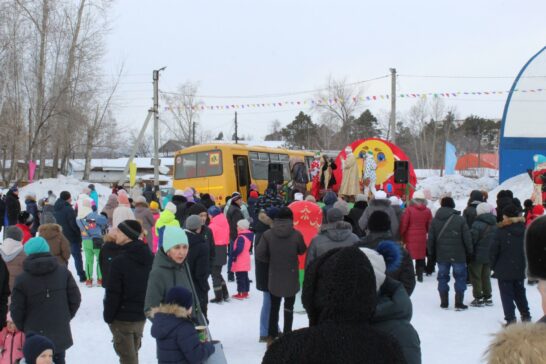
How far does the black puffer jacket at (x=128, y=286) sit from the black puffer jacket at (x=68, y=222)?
6.32 meters

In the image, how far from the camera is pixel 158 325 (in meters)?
3.99

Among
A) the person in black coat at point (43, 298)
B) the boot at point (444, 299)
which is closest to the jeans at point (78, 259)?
the person in black coat at point (43, 298)

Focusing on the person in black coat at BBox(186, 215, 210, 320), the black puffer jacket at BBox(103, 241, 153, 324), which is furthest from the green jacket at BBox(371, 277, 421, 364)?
the person in black coat at BBox(186, 215, 210, 320)

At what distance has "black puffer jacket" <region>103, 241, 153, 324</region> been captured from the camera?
194 inches

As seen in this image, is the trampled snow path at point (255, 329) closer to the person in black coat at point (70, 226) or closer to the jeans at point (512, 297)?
the jeans at point (512, 297)

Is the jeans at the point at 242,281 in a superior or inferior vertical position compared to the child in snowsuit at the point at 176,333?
inferior

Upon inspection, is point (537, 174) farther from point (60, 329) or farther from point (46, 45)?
point (46, 45)

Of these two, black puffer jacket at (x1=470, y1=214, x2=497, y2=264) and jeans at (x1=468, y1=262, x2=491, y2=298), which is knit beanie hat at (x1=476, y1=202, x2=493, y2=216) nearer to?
black puffer jacket at (x1=470, y1=214, x2=497, y2=264)

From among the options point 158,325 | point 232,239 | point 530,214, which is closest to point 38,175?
point 232,239

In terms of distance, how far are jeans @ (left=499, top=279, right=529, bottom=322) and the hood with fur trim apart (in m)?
6.31

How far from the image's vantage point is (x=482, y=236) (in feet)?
29.6

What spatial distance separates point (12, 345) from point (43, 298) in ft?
1.47

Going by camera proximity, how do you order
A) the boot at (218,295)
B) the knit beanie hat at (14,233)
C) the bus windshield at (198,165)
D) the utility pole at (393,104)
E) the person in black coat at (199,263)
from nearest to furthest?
1. the knit beanie hat at (14,233)
2. the person in black coat at (199,263)
3. the boot at (218,295)
4. the bus windshield at (198,165)
5. the utility pole at (393,104)

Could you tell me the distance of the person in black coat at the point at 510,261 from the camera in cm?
741
